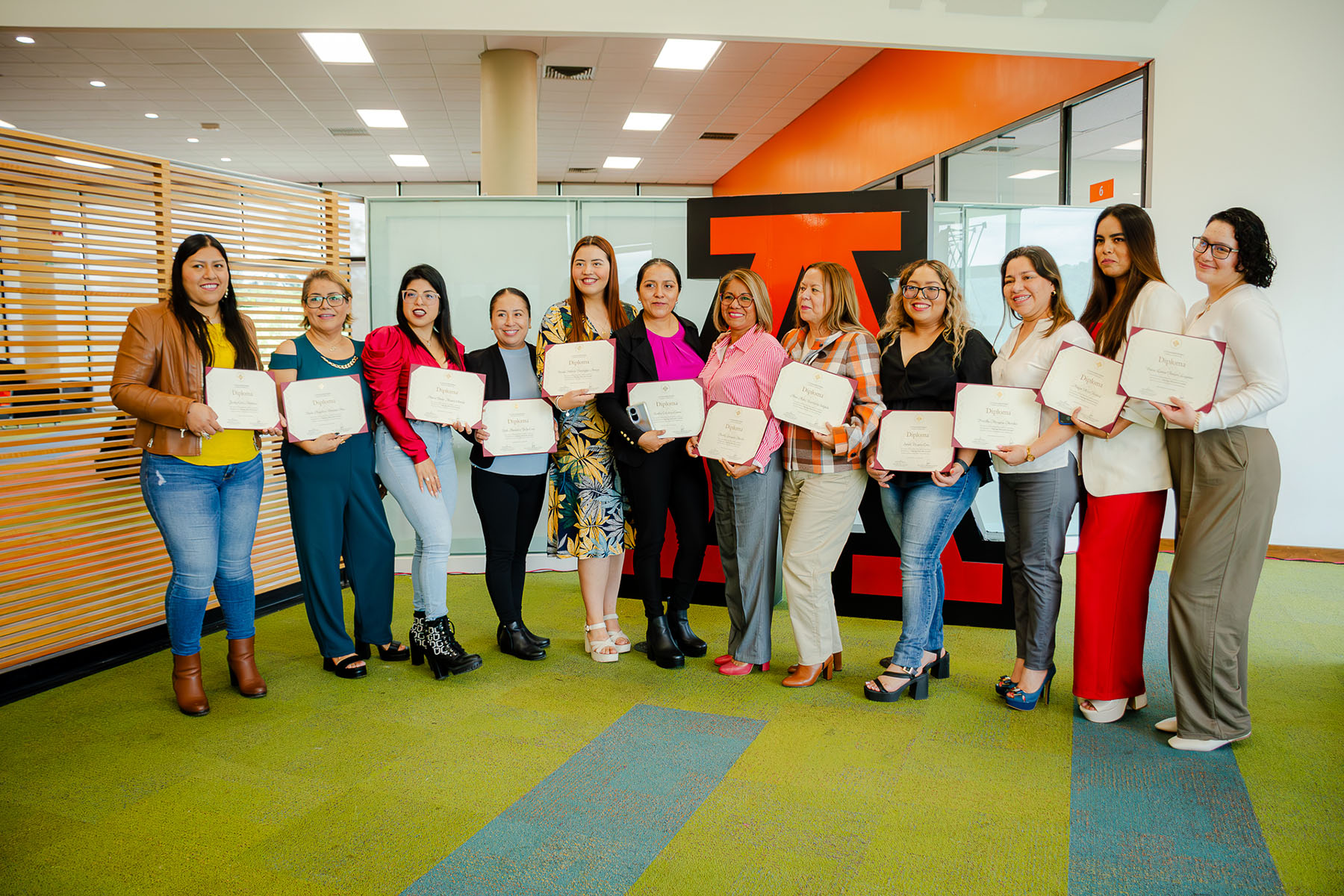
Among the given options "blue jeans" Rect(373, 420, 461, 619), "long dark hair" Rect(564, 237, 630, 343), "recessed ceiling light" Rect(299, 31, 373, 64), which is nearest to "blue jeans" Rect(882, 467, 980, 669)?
"long dark hair" Rect(564, 237, 630, 343)

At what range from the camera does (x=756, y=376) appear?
2947 mm

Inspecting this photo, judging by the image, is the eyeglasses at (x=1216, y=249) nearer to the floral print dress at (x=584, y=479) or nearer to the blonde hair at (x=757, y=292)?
the blonde hair at (x=757, y=292)

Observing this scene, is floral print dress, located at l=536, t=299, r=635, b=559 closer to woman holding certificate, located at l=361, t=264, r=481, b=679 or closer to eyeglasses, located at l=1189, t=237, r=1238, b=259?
woman holding certificate, located at l=361, t=264, r=481, b=679

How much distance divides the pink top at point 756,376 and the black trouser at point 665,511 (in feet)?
1.14

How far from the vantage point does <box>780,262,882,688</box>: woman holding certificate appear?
2.84 m

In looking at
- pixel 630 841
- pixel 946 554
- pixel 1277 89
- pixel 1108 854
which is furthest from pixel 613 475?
pixel 1277 89

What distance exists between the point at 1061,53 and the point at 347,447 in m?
4.69

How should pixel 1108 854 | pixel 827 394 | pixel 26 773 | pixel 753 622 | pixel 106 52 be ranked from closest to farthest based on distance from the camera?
pixel 1108 854
pixel 26 773
pixel 827 394
pixel 753 622
pixel 106 52

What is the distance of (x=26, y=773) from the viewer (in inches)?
94.3

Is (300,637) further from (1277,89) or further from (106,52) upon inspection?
(106,52)

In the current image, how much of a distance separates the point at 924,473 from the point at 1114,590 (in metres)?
0.70

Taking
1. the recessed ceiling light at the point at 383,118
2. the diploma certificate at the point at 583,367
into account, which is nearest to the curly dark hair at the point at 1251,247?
the diploma certificate at the point at 583,367

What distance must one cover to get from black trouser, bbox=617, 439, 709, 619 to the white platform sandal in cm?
22

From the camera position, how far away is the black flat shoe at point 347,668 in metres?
3.17
